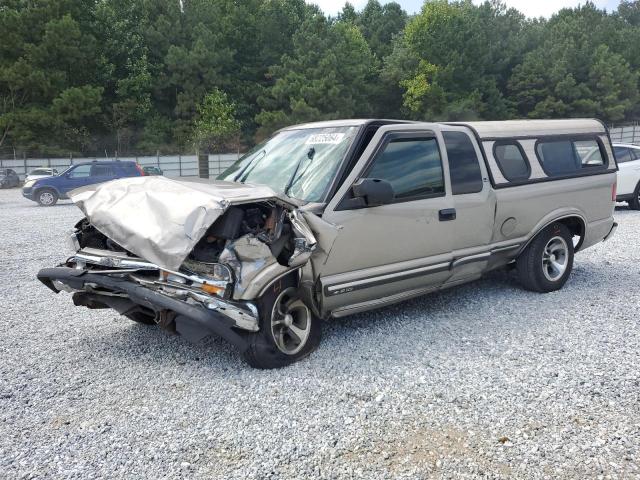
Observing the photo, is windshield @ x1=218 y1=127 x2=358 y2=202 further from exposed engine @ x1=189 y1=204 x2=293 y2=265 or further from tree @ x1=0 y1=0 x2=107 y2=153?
tree @ x1=0 y1=0 x2=107 y2=153

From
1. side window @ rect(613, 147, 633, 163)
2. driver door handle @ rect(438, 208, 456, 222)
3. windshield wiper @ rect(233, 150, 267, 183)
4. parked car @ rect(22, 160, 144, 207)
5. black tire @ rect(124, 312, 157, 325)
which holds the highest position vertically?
windshield wiper @ rect(233, 150, 267, 183)

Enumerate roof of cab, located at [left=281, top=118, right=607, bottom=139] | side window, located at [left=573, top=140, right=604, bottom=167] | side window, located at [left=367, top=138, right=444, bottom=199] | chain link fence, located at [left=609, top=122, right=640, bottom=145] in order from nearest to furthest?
1. side window, located at [left=367, top=138, right=444, bottom=199]
2. roof of cab, located at [left=281, top=118, right=607, bottom=139]
3. side window, located at [left=573, top=140, right=604, bottom=167]
4. chain link fence, located at [left=609, top=122, right=640, bottom=145]

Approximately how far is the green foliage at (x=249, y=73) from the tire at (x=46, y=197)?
73.1ft

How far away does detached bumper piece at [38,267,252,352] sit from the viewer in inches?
143

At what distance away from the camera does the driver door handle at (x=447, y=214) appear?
496 centimetres

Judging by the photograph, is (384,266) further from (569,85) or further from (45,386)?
(569,85)

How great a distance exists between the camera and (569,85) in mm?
57469

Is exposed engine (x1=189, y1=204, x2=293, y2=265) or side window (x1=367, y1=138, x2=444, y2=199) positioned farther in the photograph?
side window (x1=367, y1=138, x2=444, y2=199)

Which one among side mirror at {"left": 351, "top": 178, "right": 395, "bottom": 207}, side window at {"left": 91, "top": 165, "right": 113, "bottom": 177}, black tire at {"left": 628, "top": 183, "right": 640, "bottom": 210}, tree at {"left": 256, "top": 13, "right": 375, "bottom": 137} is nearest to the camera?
side mirror at {"left": 351, "top": 178, "right": 395, "bottom": 207}

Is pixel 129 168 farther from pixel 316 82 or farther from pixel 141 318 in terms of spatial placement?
pixel 316 82

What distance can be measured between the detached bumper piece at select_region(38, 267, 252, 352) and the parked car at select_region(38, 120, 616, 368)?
1 centimetres

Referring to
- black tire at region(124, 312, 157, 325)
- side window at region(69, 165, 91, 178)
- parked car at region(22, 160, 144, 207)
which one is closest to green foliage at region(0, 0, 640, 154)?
side window at region(69, 165, 91, 178)

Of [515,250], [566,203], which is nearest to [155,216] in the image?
[515,250]

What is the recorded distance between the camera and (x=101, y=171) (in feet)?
65.7
